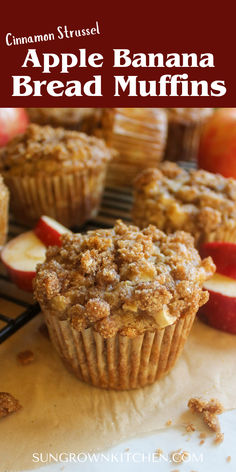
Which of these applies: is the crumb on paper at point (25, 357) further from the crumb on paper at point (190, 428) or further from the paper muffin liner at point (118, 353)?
the crumb on paper at point (190, 428)

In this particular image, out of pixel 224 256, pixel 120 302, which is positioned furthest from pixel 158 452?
pixel 224 256

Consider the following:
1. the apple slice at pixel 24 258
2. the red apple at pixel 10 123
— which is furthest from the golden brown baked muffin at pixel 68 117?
the apple slice at pixel 24 258

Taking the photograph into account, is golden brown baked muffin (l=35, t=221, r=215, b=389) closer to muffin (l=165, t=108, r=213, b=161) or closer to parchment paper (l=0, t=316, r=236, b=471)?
parchment paper (l=0, t=316, r=236, b=471)

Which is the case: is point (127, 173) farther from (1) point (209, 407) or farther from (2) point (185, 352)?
(1) point (209, 407)

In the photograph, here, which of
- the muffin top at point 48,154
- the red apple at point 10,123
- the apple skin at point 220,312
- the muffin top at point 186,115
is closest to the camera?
the apple skin at point 220,312

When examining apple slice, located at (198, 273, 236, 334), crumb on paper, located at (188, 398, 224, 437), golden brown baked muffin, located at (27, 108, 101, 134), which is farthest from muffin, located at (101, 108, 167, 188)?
crumb on paper, located at (188, 398, 224, 437)

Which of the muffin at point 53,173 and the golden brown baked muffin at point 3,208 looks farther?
the muffin at point 53,173

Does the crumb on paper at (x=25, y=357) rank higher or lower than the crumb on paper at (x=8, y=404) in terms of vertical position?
higher
